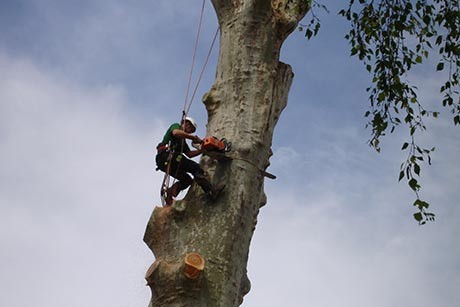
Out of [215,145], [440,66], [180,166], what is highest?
[440,66]

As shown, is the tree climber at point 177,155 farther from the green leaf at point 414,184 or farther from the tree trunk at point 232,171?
the green leaf at point 414,184

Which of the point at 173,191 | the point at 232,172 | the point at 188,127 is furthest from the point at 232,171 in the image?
the point at 188,127

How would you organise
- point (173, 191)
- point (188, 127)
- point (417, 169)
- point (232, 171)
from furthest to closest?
point (417, 169)
point (188, 127)
point (173, 191)
point (232, 171)

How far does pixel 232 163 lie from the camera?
188 inches

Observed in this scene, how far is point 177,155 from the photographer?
5.71m

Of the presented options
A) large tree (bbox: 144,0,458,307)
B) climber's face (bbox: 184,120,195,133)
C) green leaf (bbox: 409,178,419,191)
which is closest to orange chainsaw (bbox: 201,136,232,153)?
large tree (bbox: 144,0,458,307)

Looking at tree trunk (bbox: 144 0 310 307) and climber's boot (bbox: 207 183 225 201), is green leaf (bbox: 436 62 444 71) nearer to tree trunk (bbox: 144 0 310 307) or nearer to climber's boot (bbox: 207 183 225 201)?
tree trunk (bbox: 144 0 310 307)

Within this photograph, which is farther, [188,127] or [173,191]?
[188,127]

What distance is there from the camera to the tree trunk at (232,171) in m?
4.27

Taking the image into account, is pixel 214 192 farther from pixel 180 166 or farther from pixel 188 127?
pixel 188 127

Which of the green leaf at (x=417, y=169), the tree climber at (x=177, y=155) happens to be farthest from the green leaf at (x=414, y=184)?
the tree climber at (x=177, y=155)

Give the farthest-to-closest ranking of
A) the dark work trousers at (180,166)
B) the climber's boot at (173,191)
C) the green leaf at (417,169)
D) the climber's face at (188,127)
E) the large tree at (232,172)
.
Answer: the green leaf at (417,169) → the climber's face at (188,127) → the climber's boot at (173,191) → the dark work trousers at (180,166) → the large tree at (232,172)

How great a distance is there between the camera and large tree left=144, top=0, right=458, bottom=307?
4.27 metres

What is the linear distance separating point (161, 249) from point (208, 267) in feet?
1.51
